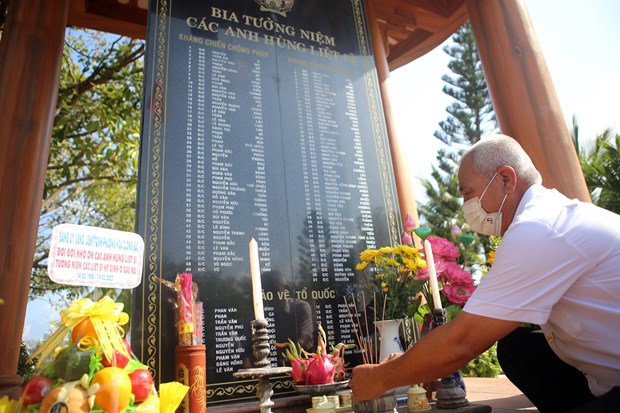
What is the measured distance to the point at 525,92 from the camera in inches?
141

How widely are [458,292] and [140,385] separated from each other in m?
1.92

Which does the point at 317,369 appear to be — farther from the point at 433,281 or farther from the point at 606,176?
the point at 606,176

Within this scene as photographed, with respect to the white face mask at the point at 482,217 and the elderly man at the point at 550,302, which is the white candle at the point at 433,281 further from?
the elderly man at the point at 550,302

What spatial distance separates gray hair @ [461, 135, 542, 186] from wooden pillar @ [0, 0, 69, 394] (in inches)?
113

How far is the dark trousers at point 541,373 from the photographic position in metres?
1.88

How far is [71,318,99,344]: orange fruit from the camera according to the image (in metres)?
1.55

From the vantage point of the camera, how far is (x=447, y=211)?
19.2 m

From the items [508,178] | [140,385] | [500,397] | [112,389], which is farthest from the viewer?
[500,397]

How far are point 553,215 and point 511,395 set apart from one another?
2.10 metres

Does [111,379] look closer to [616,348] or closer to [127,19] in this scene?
[616,348]

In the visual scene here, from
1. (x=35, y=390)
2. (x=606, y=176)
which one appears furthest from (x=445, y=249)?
(x=606, y=176)

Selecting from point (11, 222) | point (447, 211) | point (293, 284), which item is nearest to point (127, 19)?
point (11, 222)

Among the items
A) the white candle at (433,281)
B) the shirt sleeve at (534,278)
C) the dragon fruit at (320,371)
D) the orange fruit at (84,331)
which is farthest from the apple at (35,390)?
the white candle at (433,281)

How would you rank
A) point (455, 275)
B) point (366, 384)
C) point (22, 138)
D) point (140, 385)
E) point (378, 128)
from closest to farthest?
point (140, 385) < point (366, 384) < point (455, 275) < point (22, 138) < point (378, 128)
